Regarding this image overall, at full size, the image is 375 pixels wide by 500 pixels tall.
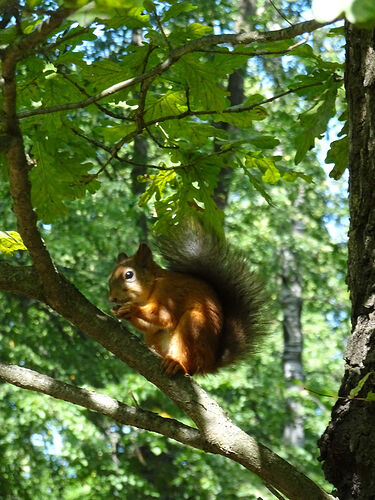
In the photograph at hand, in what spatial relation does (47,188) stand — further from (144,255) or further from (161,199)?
(144,255)

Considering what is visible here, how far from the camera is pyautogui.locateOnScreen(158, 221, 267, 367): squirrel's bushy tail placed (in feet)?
8.08

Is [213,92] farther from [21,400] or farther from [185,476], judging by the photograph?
[185,476]

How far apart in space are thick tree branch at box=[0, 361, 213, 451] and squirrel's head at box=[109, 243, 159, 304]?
3.94ft

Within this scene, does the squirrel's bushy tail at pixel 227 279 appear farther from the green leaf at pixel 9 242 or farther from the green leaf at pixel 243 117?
the green leaf at pixel 9 242

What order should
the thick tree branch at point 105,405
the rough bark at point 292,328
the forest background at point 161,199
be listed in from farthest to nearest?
the rough bark at point 292,328 → the forest background at point 161,199 → the thick tree branch at point 105,405

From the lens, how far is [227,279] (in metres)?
2.61

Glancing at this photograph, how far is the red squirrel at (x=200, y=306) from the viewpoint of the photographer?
242 centimetres

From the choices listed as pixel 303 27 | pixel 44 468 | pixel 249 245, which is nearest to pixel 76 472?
pixel 44 468

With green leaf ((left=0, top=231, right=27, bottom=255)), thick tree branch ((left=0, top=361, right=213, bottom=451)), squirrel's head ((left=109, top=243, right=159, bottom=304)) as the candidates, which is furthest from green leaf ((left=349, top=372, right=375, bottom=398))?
squirrel's head ((left=109, top=243, right=159, bottom=304))

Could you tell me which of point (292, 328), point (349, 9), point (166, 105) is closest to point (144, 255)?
point (166, 105)

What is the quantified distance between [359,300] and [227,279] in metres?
0.98

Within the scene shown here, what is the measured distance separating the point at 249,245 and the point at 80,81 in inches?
346

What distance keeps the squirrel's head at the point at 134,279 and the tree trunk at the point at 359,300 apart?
4.10 feet

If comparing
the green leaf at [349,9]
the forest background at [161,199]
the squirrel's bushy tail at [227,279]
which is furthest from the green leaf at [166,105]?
the green leaf at [349,9]
